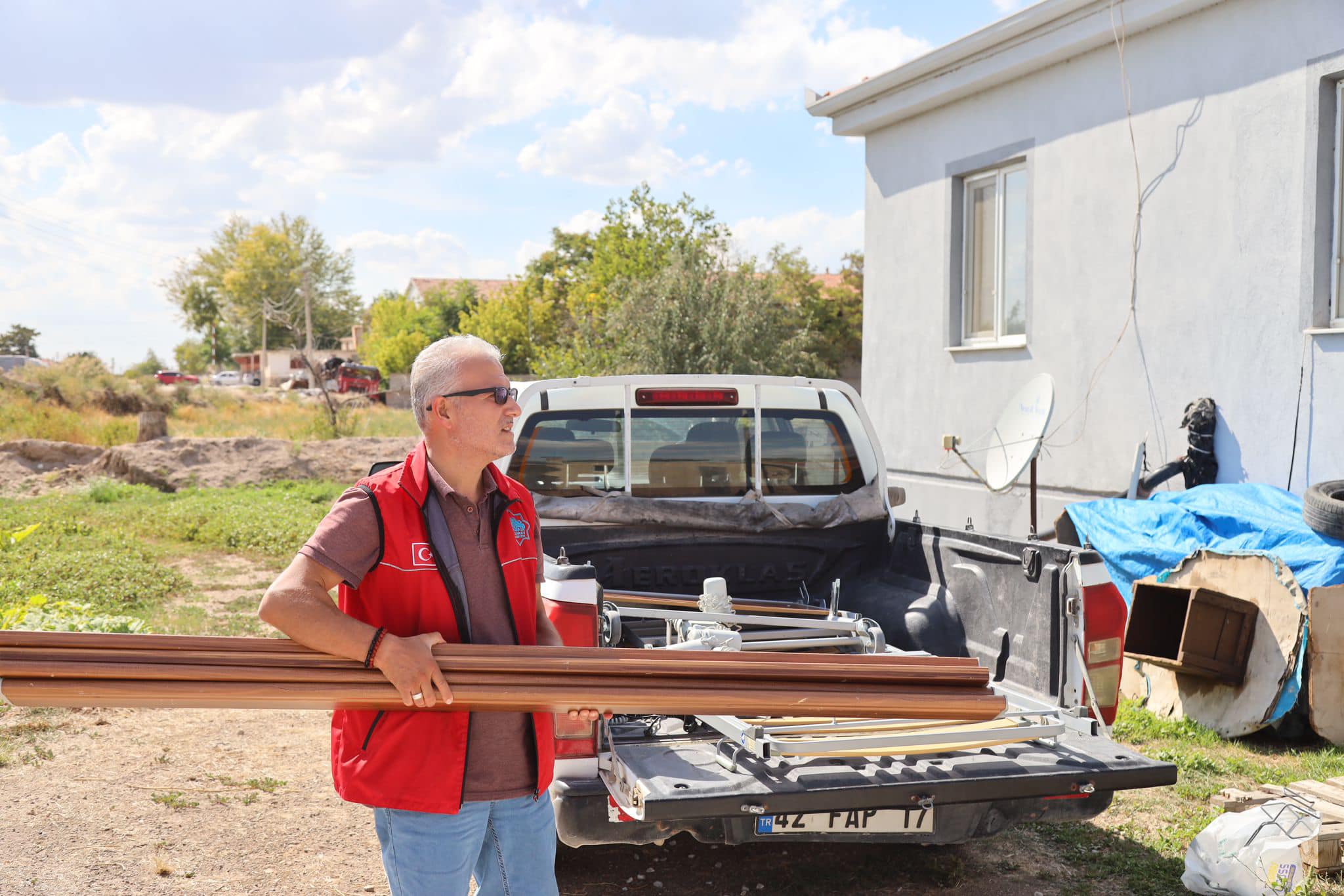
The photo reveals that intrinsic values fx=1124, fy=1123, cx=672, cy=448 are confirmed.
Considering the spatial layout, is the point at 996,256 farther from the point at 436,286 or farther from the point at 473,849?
the point at 436,286

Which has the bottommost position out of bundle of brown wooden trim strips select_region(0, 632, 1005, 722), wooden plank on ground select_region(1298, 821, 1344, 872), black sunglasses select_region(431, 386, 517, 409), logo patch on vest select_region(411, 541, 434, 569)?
wooden plank on ground select_region(1298, 821, 1344, 872)

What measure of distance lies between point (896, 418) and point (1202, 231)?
420 cm

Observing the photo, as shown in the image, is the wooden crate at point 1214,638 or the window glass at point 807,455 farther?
the wooden crate at point 1214,638

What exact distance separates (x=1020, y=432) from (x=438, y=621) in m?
6.27

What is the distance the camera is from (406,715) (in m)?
2.31

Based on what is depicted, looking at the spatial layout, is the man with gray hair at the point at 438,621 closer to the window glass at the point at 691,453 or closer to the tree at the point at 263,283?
the window glass at the point at 691,453

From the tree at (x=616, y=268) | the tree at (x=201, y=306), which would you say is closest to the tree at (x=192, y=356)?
the tree at (x=201, y=306)

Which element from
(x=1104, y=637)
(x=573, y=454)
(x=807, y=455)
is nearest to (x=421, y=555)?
(x=1104, y=637)

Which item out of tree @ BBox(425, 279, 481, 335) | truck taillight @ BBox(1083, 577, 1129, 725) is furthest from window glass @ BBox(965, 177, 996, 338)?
tree @ BBox(425, 279, 481, 335)

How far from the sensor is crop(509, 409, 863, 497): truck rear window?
212 inches

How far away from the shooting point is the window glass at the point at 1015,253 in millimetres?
10414

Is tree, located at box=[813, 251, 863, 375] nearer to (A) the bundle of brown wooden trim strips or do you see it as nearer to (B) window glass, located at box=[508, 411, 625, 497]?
(B) window glass, located at box=[508, 411, 625, 497]

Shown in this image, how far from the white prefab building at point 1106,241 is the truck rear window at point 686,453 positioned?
390 centimetres

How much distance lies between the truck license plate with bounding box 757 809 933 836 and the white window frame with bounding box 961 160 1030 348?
24.0ft
